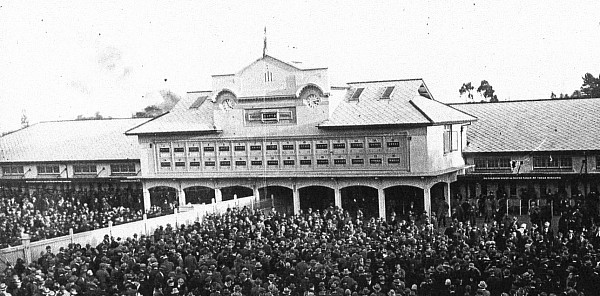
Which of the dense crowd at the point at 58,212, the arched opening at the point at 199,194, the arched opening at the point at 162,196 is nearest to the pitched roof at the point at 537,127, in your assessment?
the arched opening at the point at 199,194

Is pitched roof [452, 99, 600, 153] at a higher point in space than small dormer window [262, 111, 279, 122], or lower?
lower

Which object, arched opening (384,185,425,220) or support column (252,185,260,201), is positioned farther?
support column (252,185,260,201)

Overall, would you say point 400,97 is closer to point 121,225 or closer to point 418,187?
point 418,187

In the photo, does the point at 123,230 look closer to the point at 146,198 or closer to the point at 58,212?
the point at 58,212

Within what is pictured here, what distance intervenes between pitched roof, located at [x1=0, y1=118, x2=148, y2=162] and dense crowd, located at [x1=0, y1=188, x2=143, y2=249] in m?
2.48

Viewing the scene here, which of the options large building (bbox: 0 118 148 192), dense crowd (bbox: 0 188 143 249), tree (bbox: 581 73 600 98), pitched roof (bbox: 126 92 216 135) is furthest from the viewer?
tree (bbox: 581 73 600 98)

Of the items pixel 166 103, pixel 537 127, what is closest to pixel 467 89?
pixel 537 127

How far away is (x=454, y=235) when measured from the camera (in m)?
22.3

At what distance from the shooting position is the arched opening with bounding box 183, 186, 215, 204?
39562 millimetres

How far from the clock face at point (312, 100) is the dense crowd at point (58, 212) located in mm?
9907

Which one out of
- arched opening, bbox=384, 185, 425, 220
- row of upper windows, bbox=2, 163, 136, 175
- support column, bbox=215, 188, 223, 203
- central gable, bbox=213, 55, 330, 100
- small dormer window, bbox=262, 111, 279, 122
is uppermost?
central gable, bbox=213, 55, 330, 100

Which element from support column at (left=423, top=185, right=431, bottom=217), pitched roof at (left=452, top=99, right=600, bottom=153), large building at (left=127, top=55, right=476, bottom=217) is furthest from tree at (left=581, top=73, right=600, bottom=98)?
support column at (left=423, top=185, right=431, bottom=217)

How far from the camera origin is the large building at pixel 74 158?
42.4m

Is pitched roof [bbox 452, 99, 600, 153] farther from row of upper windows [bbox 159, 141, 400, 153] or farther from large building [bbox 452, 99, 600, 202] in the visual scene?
row of upper windows [bbox 159, 141, 400, 153]
